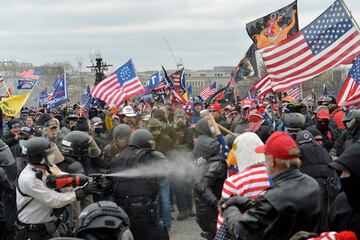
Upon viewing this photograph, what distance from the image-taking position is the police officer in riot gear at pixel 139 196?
6.45 m

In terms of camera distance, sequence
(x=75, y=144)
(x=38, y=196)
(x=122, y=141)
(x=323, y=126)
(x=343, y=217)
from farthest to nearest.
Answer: (x=323, y=126), (x=122, y=141), (x=75, y=144), (x=38, y=196), (x=343, y=217)

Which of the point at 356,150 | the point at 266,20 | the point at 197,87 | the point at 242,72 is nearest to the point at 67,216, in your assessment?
the point at 356,150

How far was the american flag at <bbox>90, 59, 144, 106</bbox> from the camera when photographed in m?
15.0

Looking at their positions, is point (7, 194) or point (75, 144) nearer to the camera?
point (75, 144)

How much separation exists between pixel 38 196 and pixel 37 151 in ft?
1.57

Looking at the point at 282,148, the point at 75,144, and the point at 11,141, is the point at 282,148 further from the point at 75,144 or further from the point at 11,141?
the point at 11,141

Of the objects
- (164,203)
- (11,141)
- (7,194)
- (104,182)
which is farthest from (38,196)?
(11,141)

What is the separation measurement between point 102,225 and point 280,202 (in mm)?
1330

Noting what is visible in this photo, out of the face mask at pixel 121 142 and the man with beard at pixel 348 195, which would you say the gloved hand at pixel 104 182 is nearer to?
the face mask at pixel 121 142

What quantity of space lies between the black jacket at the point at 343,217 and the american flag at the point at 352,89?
5.24 meters

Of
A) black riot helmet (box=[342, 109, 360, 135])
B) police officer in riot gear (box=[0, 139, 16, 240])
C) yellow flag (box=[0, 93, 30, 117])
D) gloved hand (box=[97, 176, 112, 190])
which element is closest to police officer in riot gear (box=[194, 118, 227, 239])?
gloved hand (box=[97, 176, 112, 190])

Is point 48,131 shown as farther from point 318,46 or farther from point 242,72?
point 242,72

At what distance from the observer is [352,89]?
10414mm

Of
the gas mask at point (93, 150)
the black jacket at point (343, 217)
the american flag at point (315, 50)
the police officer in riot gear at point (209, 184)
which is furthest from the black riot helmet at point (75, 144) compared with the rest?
the black jacket at point (343, 217)
